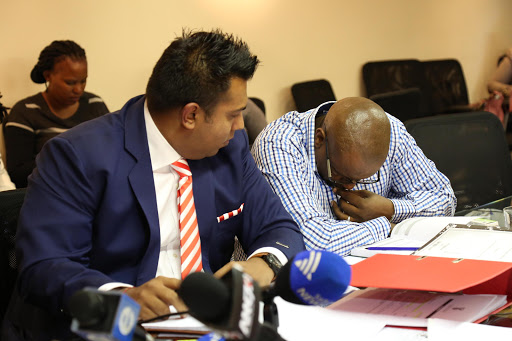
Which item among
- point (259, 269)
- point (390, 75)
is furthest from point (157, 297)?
point (390, 75)

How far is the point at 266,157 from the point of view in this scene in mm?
2078

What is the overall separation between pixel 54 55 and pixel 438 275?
10.3 ft

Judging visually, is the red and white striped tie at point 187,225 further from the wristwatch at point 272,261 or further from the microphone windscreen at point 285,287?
the microphone windscreen at point 285,287

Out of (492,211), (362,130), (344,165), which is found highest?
(362,130)

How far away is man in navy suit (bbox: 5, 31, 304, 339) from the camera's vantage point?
54.2 inches

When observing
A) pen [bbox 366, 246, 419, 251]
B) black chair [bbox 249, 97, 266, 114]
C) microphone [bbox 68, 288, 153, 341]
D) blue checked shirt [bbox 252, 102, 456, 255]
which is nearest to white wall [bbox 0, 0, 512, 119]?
black chair [bbox 249, 97, 266, 114]

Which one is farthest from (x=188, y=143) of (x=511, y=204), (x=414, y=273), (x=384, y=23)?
(x=384, y=23)

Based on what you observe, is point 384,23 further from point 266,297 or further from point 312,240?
point 266,297

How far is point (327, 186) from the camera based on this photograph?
2.14m

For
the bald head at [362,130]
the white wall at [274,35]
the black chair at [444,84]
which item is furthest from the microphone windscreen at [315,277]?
the black chair at [444,84]

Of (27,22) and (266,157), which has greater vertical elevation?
(27,22)

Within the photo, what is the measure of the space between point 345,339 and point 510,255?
486 millimetres

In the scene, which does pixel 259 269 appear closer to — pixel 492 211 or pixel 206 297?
pixel 206 297

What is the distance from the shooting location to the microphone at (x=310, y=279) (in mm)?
840
